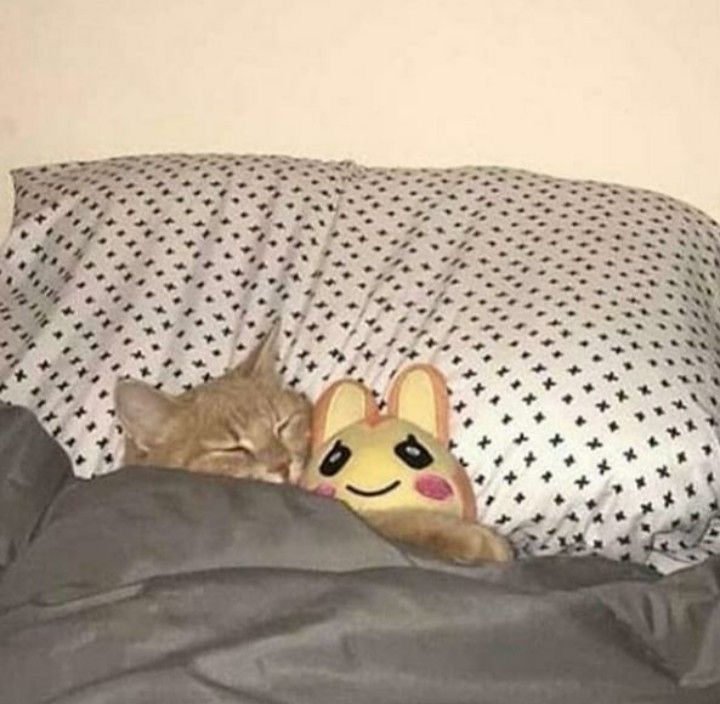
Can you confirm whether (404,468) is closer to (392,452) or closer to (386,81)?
(392,452)

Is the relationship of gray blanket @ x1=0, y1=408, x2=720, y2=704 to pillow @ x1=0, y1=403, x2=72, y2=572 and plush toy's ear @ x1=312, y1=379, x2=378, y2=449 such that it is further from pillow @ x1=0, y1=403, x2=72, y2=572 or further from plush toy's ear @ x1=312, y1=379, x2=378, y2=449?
plush toy's ear @ x1=312, y1=379, x2=378, y2=449

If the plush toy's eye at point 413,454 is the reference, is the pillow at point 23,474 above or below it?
below

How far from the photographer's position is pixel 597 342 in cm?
155

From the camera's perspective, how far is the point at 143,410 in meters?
1.58

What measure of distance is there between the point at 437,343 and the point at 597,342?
0.17 meters

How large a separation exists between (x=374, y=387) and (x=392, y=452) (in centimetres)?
18

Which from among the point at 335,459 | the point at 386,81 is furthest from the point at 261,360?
the point at 386,81

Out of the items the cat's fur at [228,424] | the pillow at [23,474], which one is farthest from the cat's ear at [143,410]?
the pillow at [23,474]

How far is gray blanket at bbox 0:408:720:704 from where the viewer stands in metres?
1.09

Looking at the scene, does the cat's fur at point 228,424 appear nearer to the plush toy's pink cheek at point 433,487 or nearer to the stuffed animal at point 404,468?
the stuffed animal at point 404,468

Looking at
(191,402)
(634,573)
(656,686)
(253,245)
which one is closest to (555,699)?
(656,686)

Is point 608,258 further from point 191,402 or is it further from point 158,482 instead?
point 158,482

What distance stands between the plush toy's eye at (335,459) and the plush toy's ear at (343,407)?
0.06m

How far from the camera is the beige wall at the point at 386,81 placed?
1904mm
